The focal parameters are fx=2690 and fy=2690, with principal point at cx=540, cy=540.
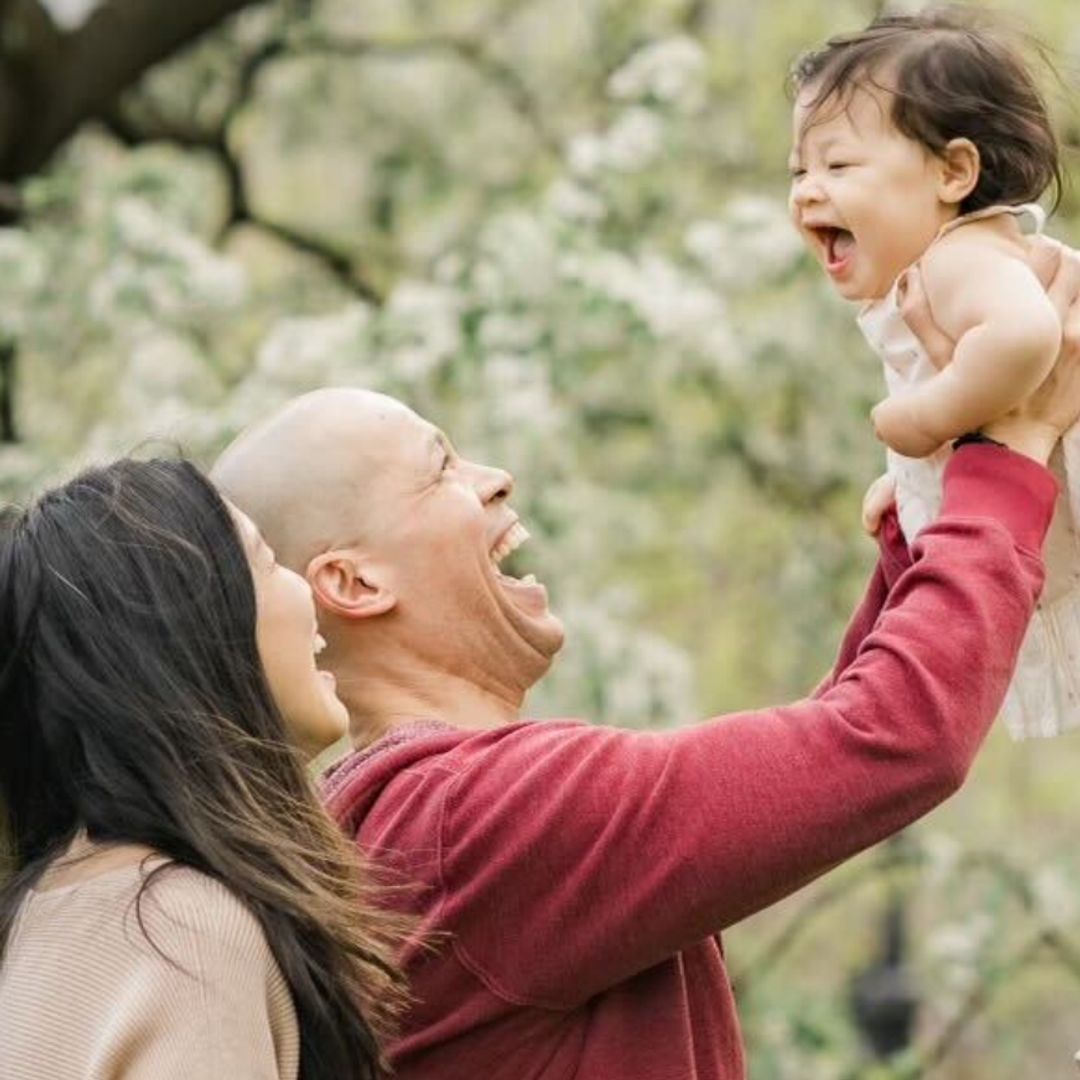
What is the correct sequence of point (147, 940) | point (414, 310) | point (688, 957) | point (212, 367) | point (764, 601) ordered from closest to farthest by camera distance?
1. point (147, 940)
2. point (688, 957)
3. point (414, 310)
4. point (212, 367)
5. point (764, 601)

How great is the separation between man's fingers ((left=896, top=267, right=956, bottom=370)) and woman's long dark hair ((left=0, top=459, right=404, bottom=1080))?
0.69 metres

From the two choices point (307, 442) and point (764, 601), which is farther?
point (764, 601)

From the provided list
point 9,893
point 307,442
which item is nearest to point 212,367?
point 307,442

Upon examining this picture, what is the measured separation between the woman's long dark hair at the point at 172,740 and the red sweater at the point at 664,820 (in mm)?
111

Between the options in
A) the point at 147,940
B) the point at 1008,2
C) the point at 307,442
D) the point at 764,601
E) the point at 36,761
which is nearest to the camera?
the point at 147,940

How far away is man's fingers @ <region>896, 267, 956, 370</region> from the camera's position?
260cm

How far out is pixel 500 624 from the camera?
2.86m

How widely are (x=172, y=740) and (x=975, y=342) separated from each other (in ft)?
2.73

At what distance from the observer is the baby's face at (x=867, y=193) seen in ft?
8.75

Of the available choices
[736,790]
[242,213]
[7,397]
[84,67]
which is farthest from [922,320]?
[242,213]

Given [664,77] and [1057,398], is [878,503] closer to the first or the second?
[1057,398]

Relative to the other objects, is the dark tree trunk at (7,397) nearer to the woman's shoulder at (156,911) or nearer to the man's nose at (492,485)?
the man's nose at (492,485)

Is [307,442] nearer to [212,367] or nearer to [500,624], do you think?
[500,624]

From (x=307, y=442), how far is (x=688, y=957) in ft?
2.24
